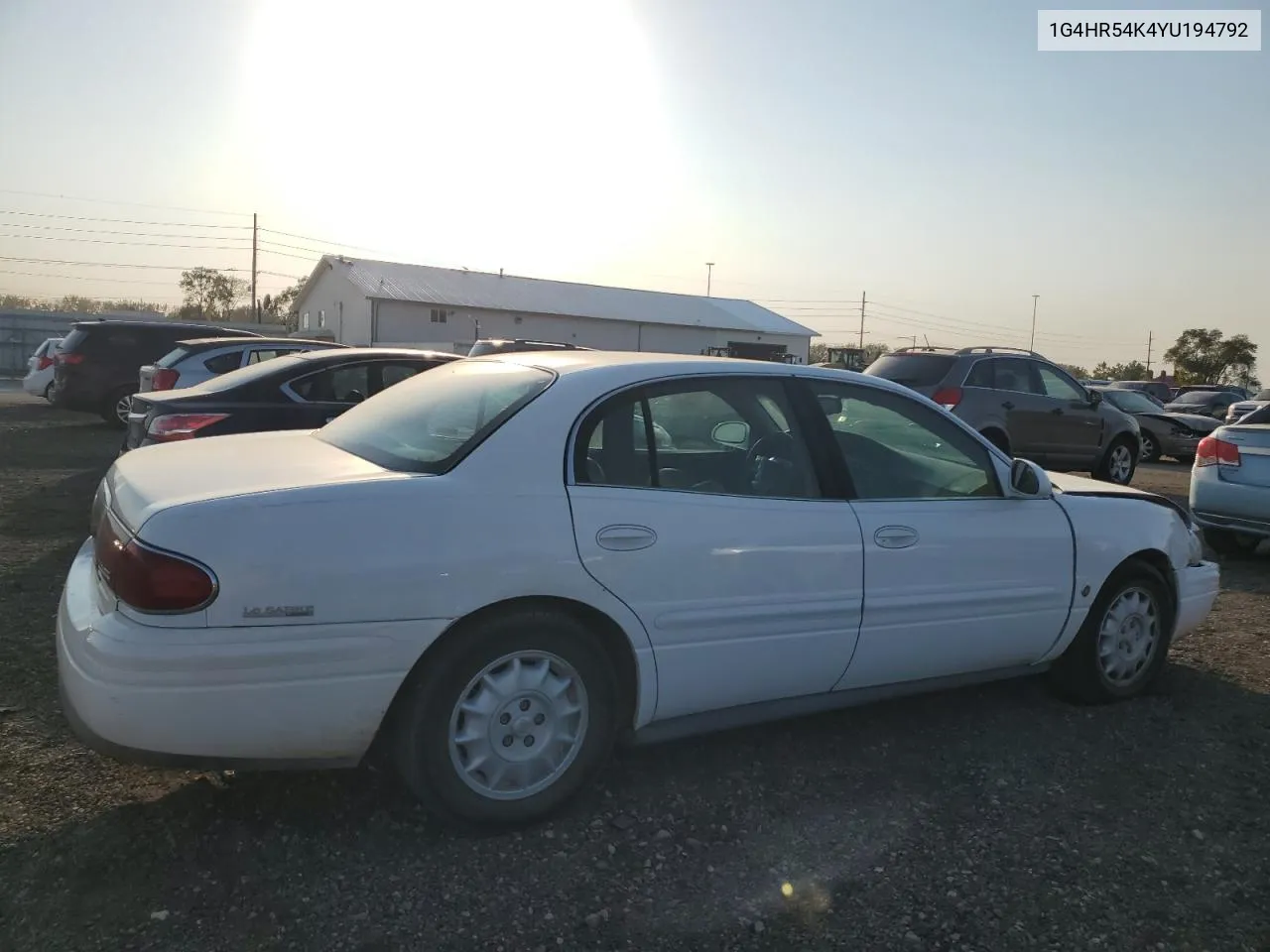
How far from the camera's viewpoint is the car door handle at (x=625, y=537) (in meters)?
3.09

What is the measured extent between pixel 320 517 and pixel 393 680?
523 millimetres

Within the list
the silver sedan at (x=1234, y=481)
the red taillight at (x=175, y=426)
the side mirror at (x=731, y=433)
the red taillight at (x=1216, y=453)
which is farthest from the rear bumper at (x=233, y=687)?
the red taillight at (x=1216, y=453)

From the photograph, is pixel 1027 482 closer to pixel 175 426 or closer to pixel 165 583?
pixel 165 583

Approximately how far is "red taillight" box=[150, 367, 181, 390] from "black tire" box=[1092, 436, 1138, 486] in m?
11.2

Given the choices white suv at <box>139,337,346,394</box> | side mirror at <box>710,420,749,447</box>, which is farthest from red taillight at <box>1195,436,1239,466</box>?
white suv at <box>139,337,346,394</box>

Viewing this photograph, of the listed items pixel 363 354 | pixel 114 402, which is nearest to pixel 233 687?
pixel 363 354

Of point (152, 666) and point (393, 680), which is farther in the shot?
point (393, 680)

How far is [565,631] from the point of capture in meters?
3.07

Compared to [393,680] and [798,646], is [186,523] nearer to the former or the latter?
[393,680]

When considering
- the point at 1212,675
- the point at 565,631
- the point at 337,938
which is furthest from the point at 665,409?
the point at 1212,675

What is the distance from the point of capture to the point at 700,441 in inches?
140

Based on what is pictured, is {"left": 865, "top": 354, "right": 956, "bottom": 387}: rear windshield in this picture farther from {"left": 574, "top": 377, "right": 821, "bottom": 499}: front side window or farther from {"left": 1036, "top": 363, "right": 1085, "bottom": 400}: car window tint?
{"left": 574, "top": 377, "right": 821, "bottom": 499}: front side window

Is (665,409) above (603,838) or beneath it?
above

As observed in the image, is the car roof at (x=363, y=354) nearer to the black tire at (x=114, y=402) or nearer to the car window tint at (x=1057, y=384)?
the car window tint at (x=1057, y=384)
